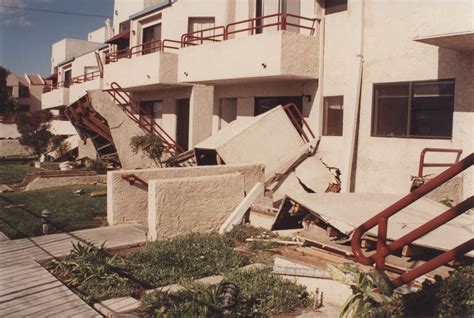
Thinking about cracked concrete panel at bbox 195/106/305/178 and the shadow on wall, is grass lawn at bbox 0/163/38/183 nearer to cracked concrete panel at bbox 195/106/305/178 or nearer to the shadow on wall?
cracked concrete panel at bbox 195/106/305/178

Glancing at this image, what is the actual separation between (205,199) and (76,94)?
24.0 meters

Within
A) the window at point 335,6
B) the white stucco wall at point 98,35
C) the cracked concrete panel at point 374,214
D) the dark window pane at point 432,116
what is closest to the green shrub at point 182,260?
the cracked concrete panel at point 374,214

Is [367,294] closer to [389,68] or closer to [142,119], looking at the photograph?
[389,68]

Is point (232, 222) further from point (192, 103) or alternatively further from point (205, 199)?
point (192, 103)

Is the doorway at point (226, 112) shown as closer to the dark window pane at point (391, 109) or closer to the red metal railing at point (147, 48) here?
the red metal railing at point (147, 48)

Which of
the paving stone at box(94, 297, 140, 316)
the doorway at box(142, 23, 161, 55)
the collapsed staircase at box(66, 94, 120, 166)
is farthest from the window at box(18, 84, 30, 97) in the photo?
the paving stone at box(94, 297, 140, 316)

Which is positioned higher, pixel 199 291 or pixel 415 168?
pixel 415 168

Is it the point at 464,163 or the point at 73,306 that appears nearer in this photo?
the point at 464,163

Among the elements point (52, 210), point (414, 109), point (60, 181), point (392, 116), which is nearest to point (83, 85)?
point (60, 181)

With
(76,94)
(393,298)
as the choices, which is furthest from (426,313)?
(76,94)

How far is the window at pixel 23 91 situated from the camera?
63062 millimetres

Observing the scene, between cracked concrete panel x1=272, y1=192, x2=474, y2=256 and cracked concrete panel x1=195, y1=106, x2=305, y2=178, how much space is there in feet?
13.0

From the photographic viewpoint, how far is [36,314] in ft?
18.6

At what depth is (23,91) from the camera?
6359cm
